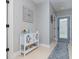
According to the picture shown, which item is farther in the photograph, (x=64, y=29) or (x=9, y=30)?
(x=64, y=29)

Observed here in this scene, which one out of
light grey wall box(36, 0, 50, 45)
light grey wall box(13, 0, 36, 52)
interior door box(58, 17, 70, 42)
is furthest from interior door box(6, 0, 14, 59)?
interior door box(58, 17, 70, 42)

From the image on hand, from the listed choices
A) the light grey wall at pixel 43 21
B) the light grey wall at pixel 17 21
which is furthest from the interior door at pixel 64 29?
the light grey wall at pixel 17 21

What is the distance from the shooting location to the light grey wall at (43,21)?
158 inches

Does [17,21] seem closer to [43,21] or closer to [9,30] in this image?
[9,30]

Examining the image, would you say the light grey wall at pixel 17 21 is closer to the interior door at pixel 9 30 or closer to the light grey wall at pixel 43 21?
the interior door at pixel 9 30

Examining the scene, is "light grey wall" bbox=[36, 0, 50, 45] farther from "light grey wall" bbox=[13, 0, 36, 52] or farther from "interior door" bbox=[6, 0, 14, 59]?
"interior door" bbox=[6, 0, 14, 59]

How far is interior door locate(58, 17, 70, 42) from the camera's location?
18.4 ft

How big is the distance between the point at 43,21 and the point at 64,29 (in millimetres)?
2439

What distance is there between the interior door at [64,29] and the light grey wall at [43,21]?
223 centimetres

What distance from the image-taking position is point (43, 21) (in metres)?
4.14

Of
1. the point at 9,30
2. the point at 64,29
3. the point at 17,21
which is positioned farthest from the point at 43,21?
the point at 64,29

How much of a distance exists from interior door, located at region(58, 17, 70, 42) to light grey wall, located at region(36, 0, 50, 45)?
2233 millimetres
